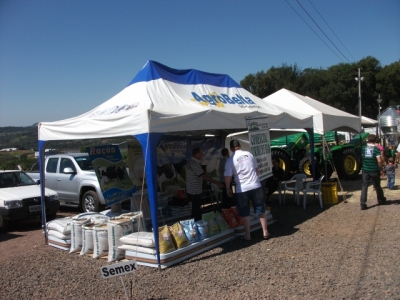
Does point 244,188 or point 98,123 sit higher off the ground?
point 98,123

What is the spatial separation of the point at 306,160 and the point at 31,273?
10508 mm

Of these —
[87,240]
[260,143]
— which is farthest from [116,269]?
[260,143]

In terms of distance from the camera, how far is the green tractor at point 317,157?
13477mm

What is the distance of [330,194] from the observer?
9.65 m

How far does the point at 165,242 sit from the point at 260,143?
2991 millimetres

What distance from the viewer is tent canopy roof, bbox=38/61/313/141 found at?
5.58 m

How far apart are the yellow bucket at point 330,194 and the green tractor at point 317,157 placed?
282 centimetres

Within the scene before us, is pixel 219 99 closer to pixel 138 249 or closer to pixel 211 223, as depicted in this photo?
pixel 211 223

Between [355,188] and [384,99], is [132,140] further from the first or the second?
[384,99]

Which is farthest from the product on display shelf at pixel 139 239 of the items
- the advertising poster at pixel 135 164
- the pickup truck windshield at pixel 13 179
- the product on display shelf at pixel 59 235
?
the pickup truck windshield at pixel 13 179

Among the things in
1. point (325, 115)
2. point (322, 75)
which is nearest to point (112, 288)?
point (325, 115)

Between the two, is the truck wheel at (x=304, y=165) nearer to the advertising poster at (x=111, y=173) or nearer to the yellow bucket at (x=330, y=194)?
the yellow bucket at (x=330, y=194)

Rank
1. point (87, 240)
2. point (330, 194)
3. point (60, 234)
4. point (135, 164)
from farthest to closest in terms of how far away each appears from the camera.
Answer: point (330, 194), point (135, 164), point (60, 234), point (87, 240)

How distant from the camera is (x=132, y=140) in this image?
27.7 ft
